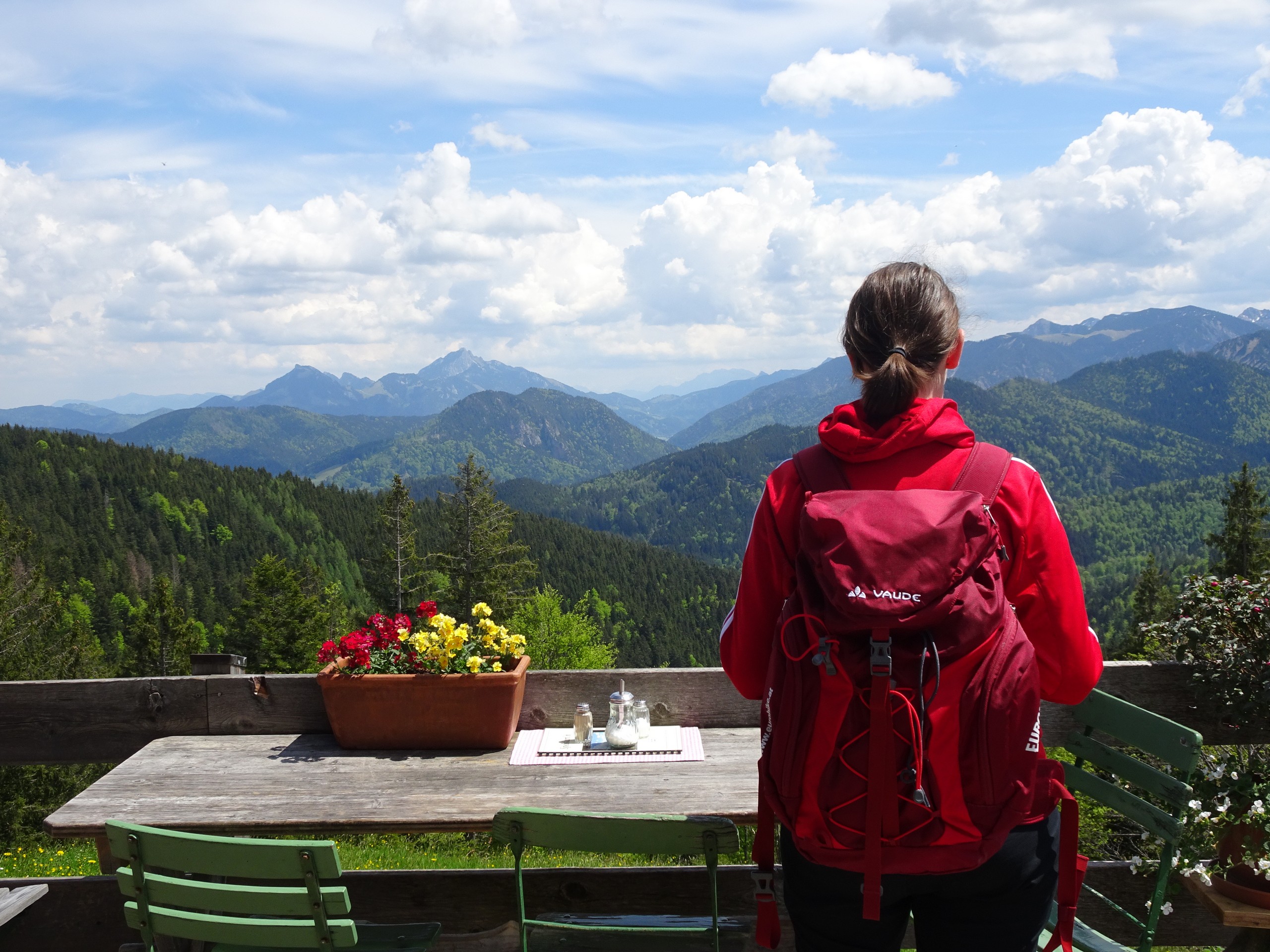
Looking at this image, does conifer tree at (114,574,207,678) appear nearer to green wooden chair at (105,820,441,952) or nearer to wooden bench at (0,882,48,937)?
wooden bench at (0,882,48,937)

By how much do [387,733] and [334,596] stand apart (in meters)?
58.3

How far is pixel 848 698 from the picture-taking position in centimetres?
179

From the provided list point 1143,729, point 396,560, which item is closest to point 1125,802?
point 1143,729

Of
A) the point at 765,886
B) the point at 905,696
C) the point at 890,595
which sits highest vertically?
the point at 890,595

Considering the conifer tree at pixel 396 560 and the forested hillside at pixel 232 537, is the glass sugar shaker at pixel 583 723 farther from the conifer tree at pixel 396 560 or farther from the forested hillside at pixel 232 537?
the forested hillside at pixel 232 537

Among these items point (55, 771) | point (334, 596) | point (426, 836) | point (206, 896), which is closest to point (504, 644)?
point (206, 896)

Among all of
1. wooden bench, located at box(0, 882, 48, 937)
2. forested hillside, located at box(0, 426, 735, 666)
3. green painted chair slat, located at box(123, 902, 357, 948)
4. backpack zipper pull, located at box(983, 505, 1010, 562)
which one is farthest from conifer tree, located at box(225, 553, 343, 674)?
backpack zipper pull, located at box(983, 505, 1010, 562)

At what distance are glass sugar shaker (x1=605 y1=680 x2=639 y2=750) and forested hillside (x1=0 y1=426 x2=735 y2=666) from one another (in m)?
77.3

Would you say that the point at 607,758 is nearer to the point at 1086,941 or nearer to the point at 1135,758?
the point at 1086,941

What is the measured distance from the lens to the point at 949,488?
1.96 m

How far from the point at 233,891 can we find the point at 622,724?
1.41 meters

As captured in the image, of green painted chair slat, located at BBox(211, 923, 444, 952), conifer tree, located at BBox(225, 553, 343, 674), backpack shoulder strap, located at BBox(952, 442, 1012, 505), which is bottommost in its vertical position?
conifer tree, located at BBox(225, 553, 343, 674)

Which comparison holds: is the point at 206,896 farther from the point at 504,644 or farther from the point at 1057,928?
the point at 1057,928

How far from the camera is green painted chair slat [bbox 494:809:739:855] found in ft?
7.73
